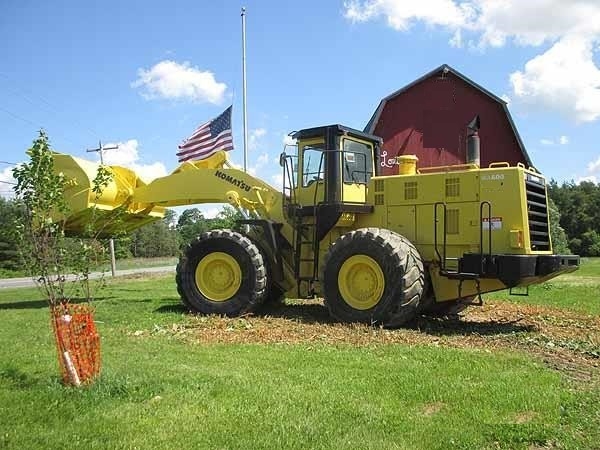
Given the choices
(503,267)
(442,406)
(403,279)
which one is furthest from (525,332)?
(442,406)

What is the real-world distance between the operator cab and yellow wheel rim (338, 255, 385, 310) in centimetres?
131

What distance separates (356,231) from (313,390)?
5.02 meters

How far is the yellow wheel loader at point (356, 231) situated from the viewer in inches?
420

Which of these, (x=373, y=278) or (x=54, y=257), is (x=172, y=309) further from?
(x=54, y=257)

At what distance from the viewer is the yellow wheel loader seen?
10.7m

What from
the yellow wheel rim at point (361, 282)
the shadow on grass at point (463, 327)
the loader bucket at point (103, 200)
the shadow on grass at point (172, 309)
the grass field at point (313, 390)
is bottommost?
the grass field at point (313, 390)

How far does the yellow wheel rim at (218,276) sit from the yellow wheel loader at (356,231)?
21mm

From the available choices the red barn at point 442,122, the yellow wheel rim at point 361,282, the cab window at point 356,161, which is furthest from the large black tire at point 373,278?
the red barn at point 442,122

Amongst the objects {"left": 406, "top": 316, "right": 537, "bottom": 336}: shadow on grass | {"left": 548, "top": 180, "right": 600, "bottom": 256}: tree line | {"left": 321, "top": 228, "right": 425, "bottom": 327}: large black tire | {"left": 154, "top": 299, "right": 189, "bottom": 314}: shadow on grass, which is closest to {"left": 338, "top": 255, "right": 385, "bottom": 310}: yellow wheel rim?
{"left": 321, "top": 228, "right": 425, "bottom": 327}: large black tire

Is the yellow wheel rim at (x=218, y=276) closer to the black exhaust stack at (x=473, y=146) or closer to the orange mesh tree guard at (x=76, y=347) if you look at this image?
the black exhaust stack at (x=473, y=146)

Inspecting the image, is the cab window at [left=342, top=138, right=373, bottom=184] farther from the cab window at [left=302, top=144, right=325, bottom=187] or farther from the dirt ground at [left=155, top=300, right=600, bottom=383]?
the dirt ground at [left=155, top=300, right=600, bottom=383]

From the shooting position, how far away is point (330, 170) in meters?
12.3

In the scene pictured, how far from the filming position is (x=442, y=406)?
6168mm

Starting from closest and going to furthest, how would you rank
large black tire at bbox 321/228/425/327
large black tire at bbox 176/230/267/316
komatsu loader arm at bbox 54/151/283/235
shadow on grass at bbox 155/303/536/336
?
large black tire at bbox 321/228/425/327
shadow on grass at bbox 155/303/536/336
large black tire at bbox 176/230/267/316
komatsu loader arm at bbox 54/151/283/235
